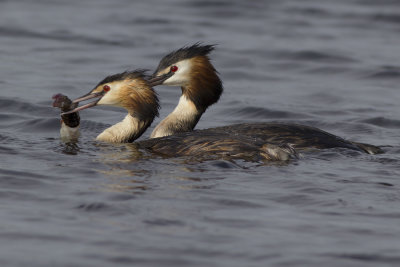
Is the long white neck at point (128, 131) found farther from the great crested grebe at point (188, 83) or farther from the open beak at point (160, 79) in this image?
the open beak at point (160, 79)

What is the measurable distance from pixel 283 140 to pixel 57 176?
2.49m

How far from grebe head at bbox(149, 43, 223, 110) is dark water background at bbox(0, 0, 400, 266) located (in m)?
1.16

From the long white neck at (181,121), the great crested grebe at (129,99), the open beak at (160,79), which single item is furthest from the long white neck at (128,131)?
the open beak at (160,79)

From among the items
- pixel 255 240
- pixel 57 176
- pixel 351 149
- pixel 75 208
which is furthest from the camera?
pixel 351 149

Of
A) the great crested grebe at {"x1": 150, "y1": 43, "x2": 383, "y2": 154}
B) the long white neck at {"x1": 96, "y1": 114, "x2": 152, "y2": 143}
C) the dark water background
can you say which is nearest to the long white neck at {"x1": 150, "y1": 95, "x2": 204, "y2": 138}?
the great crested grebe at {"x1": 150, "y1": 43, "x2": 383, "y2": 154}

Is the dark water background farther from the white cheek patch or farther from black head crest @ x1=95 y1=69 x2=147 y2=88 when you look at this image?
the white cheek patch

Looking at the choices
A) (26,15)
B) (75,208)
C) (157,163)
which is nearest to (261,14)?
(26,15)

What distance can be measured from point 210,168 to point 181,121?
6.76 ft

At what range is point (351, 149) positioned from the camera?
966 centimetres

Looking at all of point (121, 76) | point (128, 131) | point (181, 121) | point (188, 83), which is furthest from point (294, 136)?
point (121, 76)

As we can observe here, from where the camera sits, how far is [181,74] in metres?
10.8

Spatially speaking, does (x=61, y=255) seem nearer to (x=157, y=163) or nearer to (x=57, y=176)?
(x=57, y=176)

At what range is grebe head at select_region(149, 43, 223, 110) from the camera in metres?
10.8

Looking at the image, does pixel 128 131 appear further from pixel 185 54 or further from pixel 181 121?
pixel 185 54
